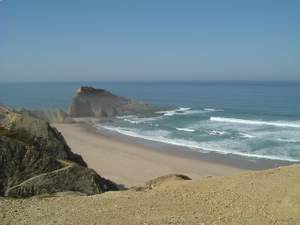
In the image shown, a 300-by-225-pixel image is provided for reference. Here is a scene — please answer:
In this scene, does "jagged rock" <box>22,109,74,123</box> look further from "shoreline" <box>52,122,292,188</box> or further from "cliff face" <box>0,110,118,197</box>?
"cliff face" <box>0,110,118,197</box>

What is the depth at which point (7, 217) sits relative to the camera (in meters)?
8.75

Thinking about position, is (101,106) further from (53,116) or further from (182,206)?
(182,206)

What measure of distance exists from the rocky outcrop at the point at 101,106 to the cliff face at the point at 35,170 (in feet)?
145

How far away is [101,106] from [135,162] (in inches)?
1222

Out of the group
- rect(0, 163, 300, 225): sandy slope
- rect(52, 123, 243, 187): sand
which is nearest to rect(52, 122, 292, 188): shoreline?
rect(52, 123, 243, 187): sand

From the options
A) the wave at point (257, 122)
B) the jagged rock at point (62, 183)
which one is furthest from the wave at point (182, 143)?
the jagged rock at point (62, 183)

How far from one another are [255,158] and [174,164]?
15.2 feet

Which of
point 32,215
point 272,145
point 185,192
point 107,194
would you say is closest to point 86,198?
point 107,194

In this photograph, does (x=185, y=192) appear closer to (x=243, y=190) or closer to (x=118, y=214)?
(x=243, y=190)

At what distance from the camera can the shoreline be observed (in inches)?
980

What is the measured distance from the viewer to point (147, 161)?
28250mm

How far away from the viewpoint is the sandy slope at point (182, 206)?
8.45 meters

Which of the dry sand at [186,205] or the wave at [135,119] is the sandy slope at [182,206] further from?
the wave at [135,119]

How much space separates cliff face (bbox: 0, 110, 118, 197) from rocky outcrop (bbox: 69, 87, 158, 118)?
1735 inches
